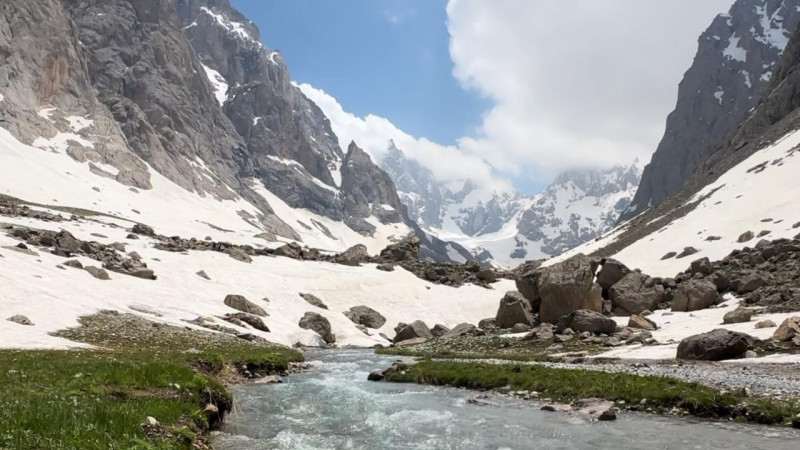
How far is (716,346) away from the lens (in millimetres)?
33156

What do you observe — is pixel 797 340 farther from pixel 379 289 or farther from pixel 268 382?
pixel 379 289

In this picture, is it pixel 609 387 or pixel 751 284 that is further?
pixel 751 284

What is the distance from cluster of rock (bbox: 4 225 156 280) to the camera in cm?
5921

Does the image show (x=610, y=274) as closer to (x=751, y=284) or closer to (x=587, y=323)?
(x=751, y=284)

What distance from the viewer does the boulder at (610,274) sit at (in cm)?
6769

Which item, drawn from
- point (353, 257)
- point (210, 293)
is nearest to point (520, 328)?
point (210, 293)

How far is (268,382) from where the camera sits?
31656mm

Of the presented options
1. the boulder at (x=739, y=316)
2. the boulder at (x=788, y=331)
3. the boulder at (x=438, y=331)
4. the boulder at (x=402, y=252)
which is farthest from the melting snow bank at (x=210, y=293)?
the boulder at (x=788, y=331)

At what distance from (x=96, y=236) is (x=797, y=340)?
289ft

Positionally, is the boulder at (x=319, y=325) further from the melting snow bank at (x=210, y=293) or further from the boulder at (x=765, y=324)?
the boulder at (x=765, y=324)

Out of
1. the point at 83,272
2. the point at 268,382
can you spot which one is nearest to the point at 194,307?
the point at 83,272

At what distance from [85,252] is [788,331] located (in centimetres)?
6901

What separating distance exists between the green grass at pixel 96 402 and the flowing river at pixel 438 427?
202 centimetres

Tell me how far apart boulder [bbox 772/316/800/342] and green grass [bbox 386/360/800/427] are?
1380 cm
